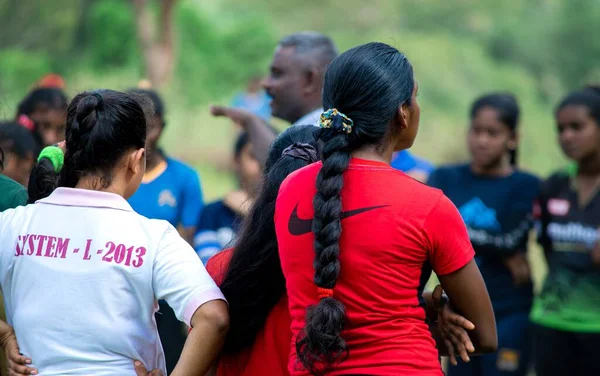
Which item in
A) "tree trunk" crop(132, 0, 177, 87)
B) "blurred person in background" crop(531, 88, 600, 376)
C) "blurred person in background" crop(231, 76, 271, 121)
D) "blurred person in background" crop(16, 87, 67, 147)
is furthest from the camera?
"tree trunk" crop(132, 0, 177, 87)

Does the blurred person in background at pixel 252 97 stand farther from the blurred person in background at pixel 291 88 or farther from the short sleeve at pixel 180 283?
the short sleeve at pixel 180 283

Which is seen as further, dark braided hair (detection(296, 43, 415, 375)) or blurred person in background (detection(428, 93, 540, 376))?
blurred person in background (detection(428, 93, 540, 376))

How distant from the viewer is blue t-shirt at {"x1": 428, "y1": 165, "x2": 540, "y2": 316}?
5098mm

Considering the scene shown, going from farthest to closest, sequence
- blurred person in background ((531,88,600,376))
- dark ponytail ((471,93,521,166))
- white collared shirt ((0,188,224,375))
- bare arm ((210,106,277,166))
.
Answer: dark ponytail ((471,93,521,166))
blurred person in background ((531,88,600,376))
bare arm ((210,106,277,166))
white collared shirt ((0,188,224,375))

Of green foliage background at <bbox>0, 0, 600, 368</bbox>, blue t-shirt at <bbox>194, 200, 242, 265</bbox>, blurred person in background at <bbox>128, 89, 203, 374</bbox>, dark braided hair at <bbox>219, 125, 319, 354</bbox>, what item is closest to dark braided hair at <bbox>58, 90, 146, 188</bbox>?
dark braided hair at <bbox>219, 125, 319, 354</bbox>

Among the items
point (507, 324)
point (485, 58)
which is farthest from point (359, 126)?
point (485, 58)

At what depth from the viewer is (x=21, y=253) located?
2484 millimetres

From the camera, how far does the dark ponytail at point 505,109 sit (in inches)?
208

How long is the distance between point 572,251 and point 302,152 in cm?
278

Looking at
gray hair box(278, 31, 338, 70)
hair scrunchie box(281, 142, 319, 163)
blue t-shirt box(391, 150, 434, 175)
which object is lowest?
blue t-shirt box(391, 150, 434, 175)

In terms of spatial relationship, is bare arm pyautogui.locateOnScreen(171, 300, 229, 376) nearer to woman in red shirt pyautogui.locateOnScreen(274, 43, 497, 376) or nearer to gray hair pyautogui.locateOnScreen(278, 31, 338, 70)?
woman in red shirt pyautogui.locateOnScreen(274, 43, 497, 376)

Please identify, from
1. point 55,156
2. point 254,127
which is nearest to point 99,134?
point 55,156

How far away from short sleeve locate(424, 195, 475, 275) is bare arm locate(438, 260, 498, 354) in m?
0.03

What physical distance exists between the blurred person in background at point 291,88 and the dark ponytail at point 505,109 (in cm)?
130
